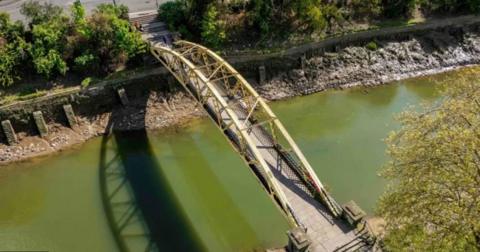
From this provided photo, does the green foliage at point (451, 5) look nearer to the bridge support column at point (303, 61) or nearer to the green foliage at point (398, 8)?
the green foliage at point (398, 8)

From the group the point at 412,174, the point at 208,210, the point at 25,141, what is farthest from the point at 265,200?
the point at 25,141

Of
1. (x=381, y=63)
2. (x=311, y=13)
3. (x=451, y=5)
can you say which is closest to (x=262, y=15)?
(x=311, y=13)

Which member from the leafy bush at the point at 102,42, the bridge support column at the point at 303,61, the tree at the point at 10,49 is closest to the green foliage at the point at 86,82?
the leafy bush at the point at 102,42

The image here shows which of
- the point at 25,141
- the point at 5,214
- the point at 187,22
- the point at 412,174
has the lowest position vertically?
the point at 5,214

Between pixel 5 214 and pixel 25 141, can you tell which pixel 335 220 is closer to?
pixel 5 214

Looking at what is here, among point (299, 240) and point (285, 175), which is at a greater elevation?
point (285, 175)

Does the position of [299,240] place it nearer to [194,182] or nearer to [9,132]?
[194,182]
